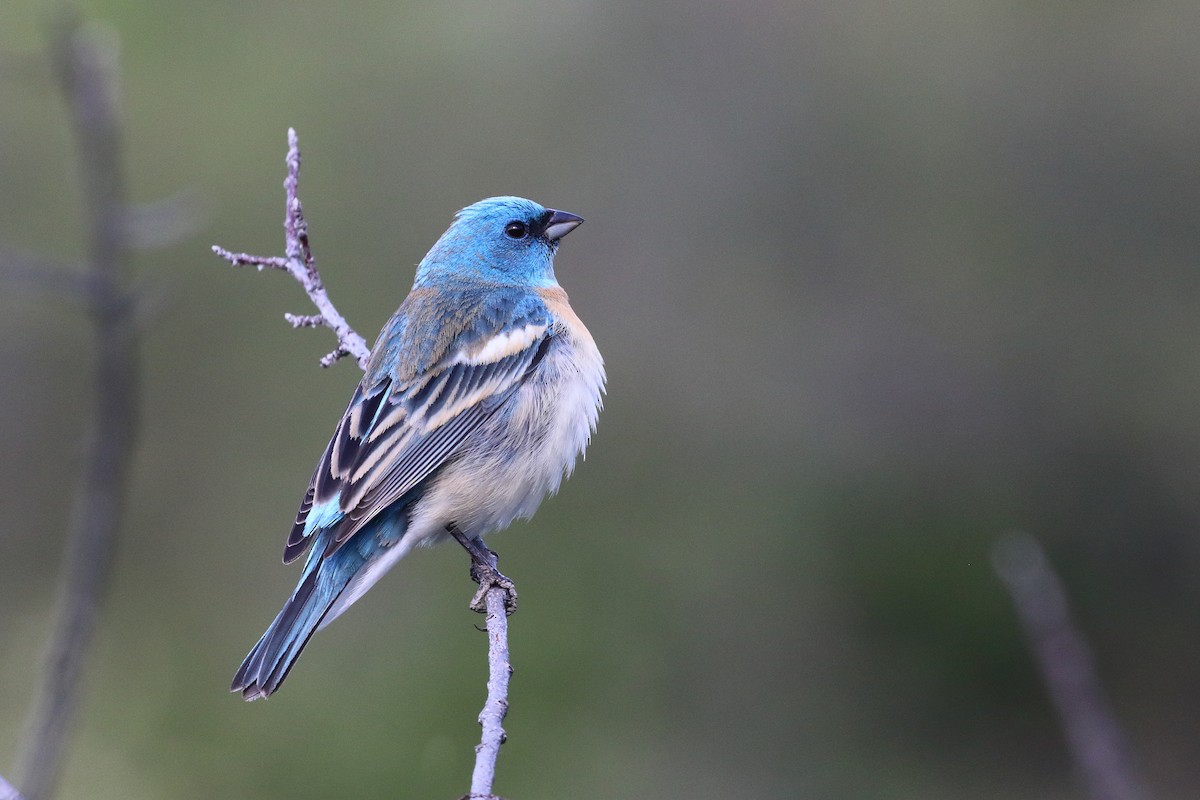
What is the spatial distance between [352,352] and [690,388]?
5.34 meters

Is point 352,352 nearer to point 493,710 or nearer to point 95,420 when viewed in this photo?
point 493,710

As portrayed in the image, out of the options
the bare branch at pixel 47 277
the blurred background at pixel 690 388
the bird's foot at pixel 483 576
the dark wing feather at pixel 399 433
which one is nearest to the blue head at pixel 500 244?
the dark wing feather at pixel 399 433

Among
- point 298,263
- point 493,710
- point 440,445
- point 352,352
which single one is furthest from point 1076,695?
point 298,263

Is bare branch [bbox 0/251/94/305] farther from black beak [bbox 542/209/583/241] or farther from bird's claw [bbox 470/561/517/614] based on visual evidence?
black beak [bbox 542/209/583/241]

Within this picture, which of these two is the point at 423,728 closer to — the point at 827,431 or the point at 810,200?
the point at 827,431

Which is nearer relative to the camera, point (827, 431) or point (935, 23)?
point (827, 431)

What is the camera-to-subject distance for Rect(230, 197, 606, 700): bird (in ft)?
15.2

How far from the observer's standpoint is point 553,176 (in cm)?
1088

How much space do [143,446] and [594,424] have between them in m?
5.47

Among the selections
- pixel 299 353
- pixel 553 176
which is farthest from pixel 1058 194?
pixel 299 353

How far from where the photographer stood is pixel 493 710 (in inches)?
130

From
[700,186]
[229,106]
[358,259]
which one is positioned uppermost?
[229,106]

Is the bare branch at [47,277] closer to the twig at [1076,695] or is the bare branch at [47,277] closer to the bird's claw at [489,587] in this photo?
the bird's claw at [489,587]

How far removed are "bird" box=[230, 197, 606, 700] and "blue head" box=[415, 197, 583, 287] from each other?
0.67 feet
